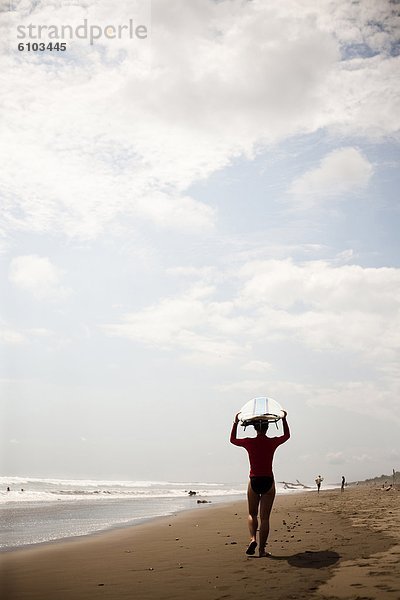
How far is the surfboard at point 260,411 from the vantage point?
9.24 m

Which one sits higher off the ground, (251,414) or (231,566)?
(251,414)

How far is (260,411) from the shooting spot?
370 inches

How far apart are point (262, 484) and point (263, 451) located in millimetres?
572

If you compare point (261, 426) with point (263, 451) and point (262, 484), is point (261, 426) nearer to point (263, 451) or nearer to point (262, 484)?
point (263, 451)

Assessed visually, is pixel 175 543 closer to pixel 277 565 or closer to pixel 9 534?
pixel 277 565

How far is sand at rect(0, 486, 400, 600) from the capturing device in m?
6.58

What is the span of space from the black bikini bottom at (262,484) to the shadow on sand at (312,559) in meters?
1.06

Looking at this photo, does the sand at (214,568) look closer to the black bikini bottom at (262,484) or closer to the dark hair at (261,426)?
the black bikini bottom at (262,484)

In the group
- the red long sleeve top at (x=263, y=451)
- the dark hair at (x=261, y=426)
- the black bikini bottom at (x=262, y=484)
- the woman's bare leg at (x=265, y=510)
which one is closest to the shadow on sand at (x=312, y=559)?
the woman's bare leg at (x=265, y=510)

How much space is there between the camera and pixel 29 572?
8805mm

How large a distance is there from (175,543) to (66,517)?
11.4 m

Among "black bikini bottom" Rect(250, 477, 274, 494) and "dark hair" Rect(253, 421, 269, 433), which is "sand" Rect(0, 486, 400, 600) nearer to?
"black bikini bottom" Rect(250, 477, 274, 494)

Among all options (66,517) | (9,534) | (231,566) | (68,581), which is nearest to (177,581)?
(231,566)

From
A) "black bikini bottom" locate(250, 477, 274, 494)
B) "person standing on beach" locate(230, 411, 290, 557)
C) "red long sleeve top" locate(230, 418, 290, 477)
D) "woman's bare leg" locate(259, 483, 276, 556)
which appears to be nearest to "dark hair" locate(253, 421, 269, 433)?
"person standing on beach" locate(230, 411, 290, 557)
